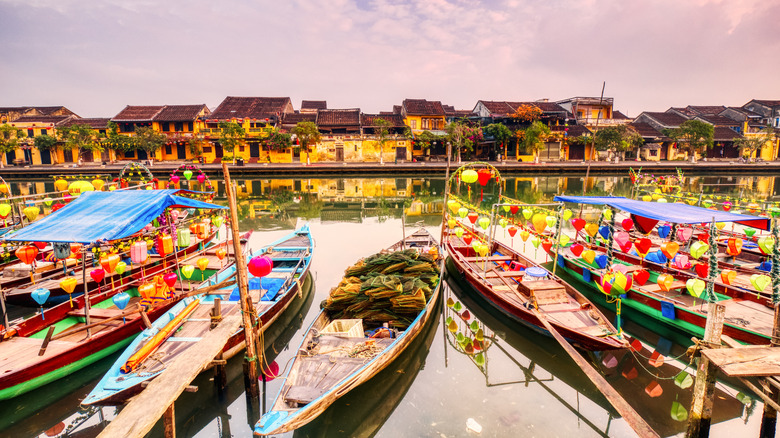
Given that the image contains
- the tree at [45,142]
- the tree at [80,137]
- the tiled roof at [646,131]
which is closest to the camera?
the tree at [80,137]

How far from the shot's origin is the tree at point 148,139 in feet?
122

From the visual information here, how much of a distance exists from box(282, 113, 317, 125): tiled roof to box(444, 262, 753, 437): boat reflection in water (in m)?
37.6

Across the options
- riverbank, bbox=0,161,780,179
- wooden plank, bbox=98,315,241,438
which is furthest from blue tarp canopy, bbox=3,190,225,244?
riverbank, bbox=0,161,780,179

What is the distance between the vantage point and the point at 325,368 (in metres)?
5.67

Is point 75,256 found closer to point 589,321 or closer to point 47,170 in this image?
point 589,321

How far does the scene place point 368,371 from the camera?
5.67 metres

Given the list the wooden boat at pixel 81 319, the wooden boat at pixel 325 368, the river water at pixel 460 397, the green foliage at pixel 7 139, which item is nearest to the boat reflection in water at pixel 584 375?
the river water at pixel 460 397

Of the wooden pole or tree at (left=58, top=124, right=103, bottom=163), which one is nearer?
the wooden pole

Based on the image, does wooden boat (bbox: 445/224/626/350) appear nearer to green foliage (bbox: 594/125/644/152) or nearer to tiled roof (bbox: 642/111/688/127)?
green foliage (bbox: 594/125/644/152)

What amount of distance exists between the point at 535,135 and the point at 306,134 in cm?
2203

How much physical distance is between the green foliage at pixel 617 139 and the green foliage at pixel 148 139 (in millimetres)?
41015

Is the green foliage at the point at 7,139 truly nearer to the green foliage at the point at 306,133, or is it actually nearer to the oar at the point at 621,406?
the green foliage at the point at 306,133

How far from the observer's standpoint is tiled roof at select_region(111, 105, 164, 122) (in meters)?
39.9

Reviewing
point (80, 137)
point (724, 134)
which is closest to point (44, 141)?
point (80, 137)
